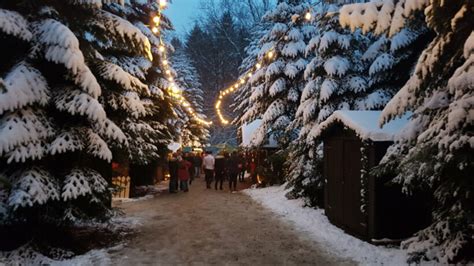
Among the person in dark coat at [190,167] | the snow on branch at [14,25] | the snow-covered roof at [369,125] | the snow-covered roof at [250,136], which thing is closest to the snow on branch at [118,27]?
the snow on branch at [14,25]

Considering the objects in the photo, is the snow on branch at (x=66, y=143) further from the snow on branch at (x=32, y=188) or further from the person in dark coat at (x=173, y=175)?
the person in dark coat at (x=173, y=175)

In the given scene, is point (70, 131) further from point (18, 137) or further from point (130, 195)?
point (130, 195)

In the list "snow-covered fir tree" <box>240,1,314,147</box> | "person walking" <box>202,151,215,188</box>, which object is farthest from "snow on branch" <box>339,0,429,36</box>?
"person walking" <box>202,151,215,188</box>

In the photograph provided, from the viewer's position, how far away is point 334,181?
12.1 m

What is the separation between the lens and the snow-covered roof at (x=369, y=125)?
9.45 meters

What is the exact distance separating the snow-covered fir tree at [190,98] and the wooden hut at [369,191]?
25.7 metres

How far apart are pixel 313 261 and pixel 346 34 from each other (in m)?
9.55

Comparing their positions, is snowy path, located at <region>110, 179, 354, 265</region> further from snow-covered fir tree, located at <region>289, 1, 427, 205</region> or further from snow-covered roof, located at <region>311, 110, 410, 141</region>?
snow-covered roof, located at <region>311, 110, 410, 141</region>

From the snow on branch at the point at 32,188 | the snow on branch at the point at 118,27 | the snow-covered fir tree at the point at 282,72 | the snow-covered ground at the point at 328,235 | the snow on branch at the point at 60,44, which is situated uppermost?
the snow-covered fir tree at the point at 282,72

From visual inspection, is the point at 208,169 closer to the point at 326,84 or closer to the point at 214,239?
the point at 326,84

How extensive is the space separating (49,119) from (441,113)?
272 inches

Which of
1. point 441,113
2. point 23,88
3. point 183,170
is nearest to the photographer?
point 441,113

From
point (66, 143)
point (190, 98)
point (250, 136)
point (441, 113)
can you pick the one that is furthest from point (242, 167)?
point (441, 113)

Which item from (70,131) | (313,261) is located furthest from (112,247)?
(313,261)
